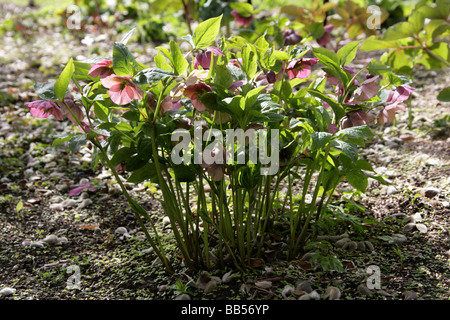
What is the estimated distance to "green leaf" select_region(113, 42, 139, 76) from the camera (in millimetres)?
955

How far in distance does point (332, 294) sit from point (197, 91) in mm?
552

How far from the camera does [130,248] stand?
4.66 feet

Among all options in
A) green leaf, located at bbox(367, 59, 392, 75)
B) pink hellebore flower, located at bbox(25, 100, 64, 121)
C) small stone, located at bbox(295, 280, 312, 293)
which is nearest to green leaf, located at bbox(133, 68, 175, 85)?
pink hellebore flower, located at bbox(25, 100, 64, 121)

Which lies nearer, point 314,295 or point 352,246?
point 314,295

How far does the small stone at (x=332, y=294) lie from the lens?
43.3 inches

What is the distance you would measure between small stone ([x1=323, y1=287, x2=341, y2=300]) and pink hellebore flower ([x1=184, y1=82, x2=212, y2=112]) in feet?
1.69

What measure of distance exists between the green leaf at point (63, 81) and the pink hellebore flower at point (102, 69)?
62 mm

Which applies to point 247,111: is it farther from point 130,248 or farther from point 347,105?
point 130,248

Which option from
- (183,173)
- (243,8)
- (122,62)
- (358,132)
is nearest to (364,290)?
(358,132)

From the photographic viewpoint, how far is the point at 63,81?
38.1 inches

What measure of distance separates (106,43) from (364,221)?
8.59 feet

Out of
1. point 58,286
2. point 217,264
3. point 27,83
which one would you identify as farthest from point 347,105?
point 27,83

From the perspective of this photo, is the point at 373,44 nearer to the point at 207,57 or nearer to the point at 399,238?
the point at 399,238

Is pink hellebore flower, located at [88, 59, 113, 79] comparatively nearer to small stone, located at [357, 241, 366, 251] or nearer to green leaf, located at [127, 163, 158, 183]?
green leaf, located at [127, 163, 158, 183]
